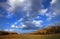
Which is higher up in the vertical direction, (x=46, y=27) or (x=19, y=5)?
(x=19, y=5)

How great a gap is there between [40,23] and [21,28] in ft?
1.67

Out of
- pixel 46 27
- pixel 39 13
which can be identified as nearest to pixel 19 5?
pixel 39 13

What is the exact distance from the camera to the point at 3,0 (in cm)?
562

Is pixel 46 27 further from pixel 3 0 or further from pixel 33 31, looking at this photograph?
pixel 3 0

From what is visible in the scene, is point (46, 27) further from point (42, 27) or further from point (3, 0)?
point (3, 0)

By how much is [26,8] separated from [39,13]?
0.36 m

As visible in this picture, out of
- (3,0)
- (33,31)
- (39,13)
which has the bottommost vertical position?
(33,31)

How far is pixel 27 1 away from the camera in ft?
18.4

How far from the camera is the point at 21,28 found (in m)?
5.61

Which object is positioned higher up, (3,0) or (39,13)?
(3,0)

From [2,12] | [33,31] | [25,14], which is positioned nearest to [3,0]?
[2,12]

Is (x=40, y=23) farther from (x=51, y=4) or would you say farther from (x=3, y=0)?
(x=3, y=0)

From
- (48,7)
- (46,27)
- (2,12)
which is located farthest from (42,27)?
(2,12)

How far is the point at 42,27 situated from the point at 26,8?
2.11ft
